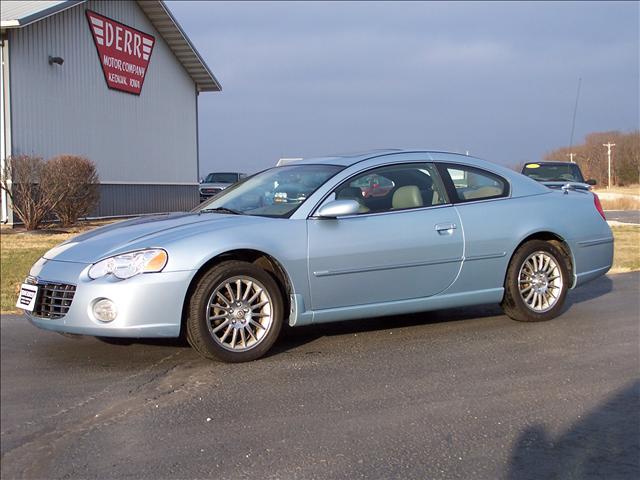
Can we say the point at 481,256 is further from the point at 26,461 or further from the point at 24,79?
the point at 24,79

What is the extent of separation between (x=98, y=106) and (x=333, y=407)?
715 inches

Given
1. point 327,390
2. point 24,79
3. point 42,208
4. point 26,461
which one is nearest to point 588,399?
point 327,390

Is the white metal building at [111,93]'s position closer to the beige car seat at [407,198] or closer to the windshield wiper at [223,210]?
the windshield wiper at [223,210]

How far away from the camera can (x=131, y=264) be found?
510 cm

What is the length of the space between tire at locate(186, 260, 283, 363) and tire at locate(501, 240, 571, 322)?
228 centimetres

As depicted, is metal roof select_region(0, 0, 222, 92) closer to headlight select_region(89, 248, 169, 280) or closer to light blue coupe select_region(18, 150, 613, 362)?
light blue coupe select_region(18, 150, 613, 362)

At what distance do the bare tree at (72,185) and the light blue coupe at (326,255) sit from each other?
398 inches

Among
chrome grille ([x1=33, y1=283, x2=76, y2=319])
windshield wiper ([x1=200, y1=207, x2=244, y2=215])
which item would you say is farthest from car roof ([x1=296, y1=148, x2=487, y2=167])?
chrome grille ([x1=33, y1=283, x2=76, y2=319])

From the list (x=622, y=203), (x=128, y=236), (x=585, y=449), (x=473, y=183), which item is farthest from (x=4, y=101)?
(x=622, y=203)

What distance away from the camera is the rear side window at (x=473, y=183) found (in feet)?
21.5

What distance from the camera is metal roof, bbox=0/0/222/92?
1723 centimetres

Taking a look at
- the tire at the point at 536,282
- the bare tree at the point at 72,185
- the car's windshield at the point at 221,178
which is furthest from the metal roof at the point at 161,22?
the tire at the point at 536,282

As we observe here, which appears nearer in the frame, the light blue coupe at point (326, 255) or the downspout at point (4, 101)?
the light blue coupe at point (326, 255)

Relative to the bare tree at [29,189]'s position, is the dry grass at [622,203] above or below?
below
